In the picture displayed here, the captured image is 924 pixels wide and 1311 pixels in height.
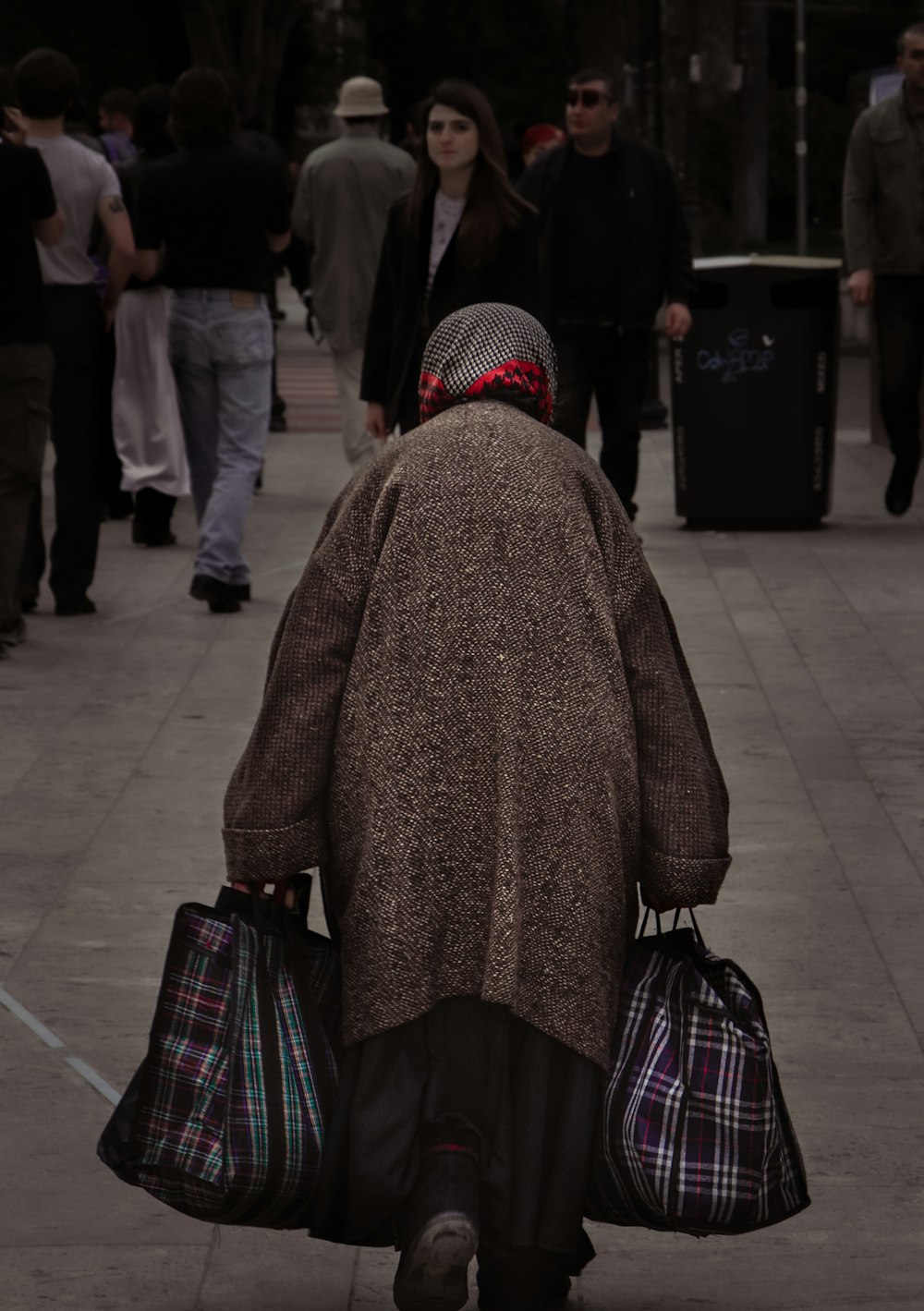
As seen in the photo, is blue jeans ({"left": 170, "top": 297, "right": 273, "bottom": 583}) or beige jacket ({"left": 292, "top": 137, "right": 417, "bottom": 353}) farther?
beige jacket ({"left": 292, "top": 137, "right": 417, "bottom": 353})

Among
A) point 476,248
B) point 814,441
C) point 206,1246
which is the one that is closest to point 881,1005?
point 206,1246

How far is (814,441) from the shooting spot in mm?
11008

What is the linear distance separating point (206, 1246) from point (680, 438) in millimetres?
7663

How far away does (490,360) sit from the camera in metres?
3.51

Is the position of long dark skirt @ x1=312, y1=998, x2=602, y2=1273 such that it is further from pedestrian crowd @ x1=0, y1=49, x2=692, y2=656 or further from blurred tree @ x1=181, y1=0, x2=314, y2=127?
blurred tree @ x1=181, y1=0, x2=314, y2=127

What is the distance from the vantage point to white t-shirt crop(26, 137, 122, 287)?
345 inches

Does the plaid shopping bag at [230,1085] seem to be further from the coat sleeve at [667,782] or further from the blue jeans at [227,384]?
the blue jeans at [227,384]

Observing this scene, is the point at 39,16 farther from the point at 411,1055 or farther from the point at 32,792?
the point at 411,1055

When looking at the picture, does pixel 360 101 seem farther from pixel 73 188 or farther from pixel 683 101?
pixel 683 101

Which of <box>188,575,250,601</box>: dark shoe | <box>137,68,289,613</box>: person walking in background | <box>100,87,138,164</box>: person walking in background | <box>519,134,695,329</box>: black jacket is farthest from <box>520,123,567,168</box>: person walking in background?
<box>188,575,250,601</box>: dark shoe

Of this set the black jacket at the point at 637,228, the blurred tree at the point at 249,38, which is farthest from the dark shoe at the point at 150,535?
the blurred tree at the point at 249,38

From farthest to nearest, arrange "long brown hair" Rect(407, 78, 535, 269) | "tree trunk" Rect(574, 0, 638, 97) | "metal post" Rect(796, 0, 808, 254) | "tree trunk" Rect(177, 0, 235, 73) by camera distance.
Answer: "tree trunk" Rect(177, 0, 235, 73) → "tree trunk" Rect(574, 0, 638, 97) → "metal post" Rect(796, 0, 808, 254) → "long brown hair" Rect(407, 78, 535, 269)

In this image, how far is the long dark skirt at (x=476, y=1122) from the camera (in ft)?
10.6

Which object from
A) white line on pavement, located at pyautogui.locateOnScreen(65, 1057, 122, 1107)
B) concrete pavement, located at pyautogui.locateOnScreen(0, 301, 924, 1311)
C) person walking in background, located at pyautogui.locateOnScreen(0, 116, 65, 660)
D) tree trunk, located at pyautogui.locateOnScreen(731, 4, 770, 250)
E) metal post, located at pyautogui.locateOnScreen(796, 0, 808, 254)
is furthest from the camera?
tree trunk, located at pyautogui.locateOnScreen(731, 4, 770, 250)
